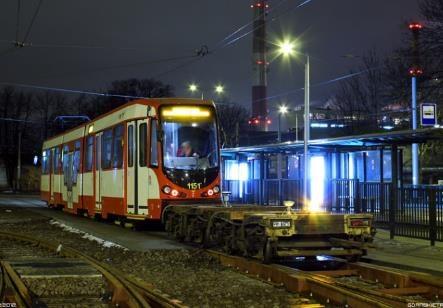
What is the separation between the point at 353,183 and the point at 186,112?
569 centimetres

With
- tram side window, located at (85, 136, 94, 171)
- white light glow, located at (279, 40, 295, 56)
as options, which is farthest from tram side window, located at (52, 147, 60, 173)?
white light glow, located at (279, 40, 295, 56)

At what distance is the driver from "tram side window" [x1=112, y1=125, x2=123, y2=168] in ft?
8.90

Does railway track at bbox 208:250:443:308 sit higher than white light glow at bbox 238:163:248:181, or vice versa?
white light glow at bbox 238:163:248:181

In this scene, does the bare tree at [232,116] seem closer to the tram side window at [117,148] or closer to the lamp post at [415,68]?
the lamp post at [415,68]

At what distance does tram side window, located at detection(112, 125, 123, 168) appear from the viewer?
20406 mm

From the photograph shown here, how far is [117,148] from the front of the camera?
20.9m

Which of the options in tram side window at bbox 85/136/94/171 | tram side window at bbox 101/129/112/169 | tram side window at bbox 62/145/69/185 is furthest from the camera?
tram side window at bbox 62/145/69/185

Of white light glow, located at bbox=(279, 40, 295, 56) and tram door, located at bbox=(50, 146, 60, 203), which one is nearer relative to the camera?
white light glow, located at bbox=(279, 40, 295, 56)

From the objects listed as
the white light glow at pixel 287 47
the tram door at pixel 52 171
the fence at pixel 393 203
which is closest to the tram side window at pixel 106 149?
the fence at pixel 393 203

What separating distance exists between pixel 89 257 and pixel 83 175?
40.9ft

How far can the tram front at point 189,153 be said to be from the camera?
18.2 meters

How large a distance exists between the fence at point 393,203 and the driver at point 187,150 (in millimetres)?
4315

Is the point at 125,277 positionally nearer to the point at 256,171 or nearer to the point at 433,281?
the point at 433,281

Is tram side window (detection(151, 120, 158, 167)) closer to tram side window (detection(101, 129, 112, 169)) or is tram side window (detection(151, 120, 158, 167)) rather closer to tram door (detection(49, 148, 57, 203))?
tram side window (detection(101, 129, 112, 169))
